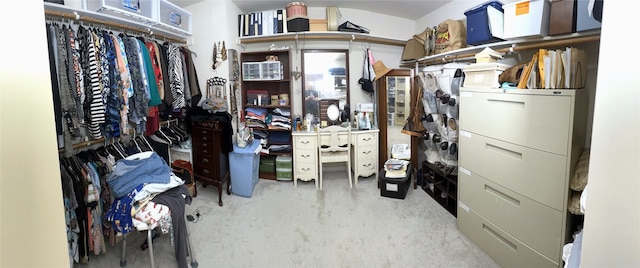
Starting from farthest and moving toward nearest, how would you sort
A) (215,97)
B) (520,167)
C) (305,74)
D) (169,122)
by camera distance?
(305,74) → (215,97) → (169,122) → (520,167)

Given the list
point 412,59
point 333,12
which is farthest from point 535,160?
point 333,12

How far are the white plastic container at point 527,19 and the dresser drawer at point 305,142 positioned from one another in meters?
2.16

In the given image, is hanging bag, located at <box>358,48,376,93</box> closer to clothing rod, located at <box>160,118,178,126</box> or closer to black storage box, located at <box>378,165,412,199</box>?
black storage box, located at <box>378,165,412,199</box>

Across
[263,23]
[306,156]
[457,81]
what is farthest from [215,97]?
[457,81]

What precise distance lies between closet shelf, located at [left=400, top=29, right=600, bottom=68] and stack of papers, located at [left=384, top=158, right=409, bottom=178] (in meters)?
1.21

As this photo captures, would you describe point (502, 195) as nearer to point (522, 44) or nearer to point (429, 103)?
point (522, 44)

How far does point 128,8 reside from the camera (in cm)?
238

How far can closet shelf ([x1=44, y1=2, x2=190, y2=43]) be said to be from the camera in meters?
2.00

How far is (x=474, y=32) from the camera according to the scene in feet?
8.89

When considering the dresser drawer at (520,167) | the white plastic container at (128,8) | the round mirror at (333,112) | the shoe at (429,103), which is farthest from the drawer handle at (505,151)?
the white plastic container at (128,8)

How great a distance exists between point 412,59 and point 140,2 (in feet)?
9.56
